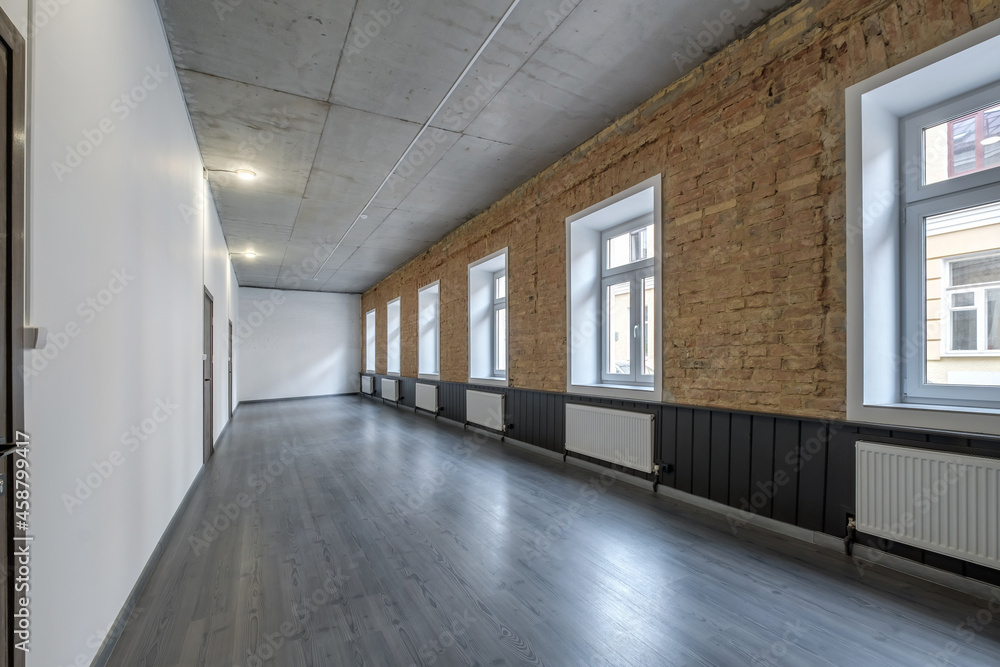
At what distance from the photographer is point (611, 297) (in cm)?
539

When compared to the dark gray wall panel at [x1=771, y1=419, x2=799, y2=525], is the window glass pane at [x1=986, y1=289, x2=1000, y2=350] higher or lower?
higher

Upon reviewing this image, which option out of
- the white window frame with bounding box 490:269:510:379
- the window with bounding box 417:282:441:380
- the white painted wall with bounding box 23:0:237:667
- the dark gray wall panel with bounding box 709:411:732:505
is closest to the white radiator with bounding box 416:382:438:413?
the window with bounding box 417:282:441:380

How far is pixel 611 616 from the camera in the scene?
7.43ft

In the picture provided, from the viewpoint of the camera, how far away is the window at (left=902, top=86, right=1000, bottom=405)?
2.59 meters

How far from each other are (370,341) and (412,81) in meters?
11.1

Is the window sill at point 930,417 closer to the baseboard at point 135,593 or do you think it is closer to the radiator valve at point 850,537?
the radiator valve at point 850,537

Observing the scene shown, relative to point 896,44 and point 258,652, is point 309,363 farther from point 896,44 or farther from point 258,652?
point 896,44

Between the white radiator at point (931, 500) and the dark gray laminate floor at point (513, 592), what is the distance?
9.9 inches

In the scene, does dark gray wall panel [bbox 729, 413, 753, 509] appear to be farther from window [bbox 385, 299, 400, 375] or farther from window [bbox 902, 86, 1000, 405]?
window [bbox 385, 299, 400, 375]

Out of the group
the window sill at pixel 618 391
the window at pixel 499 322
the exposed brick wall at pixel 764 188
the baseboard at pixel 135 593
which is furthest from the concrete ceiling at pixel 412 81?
the baseboard at pixel 135 593

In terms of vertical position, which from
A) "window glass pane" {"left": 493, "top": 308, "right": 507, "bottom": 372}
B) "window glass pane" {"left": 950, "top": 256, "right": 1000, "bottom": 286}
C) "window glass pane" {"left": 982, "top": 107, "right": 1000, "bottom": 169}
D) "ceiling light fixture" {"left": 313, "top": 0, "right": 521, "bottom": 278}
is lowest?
"window glass pane" {"left": 493, "top": 308, "right": 507, "bottom": 372}

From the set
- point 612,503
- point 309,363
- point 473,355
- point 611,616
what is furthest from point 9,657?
point 309,363

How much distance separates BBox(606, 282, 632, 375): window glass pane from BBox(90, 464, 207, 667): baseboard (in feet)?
14.0

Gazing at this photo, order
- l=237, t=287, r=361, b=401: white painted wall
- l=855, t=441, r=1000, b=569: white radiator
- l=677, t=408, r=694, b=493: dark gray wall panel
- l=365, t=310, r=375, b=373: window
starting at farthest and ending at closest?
1. l=365, t=310, r=375, b=373: window
2. l=237, t=287, r=361, b=401: white painted wall
3. l=677, t=408, r=694, b=493: dark gray wall panel
4. l=855, t=441, r=1000, b=569: white radiator
